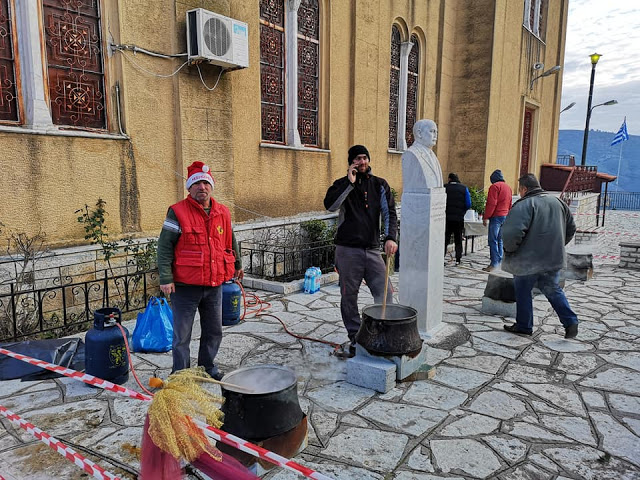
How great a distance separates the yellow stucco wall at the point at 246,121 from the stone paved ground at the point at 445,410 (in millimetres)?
2714

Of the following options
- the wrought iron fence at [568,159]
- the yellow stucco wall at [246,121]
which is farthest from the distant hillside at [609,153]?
the yellow stucco wall at [246,121]

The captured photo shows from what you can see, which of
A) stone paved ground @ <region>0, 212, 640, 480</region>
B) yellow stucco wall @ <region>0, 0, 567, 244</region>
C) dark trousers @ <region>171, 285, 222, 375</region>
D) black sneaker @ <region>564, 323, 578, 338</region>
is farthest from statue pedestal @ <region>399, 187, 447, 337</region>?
yellow stucco wall @ <region>0, 0, 567, 244</region>

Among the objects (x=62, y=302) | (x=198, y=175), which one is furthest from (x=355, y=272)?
(x=62, y=302)

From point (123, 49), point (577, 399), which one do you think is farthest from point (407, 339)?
point (123, 49)

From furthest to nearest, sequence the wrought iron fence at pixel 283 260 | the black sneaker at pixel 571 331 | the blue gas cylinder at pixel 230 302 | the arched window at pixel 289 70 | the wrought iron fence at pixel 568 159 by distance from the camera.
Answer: the wrought iron fence at pixel 568 159
the arched window at pixel 289 70
the wrought iron fence at pixel 283 260
the blue gas cylinder at pixel 230 302
the black sneaker at pixel 571 331

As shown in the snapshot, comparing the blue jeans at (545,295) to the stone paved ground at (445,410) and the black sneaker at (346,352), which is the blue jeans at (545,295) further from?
the black sneaker at (346,352)

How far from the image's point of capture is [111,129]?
6.61 meters

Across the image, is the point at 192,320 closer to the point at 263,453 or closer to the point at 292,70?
the point at 263,453

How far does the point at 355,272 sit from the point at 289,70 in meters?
6.39

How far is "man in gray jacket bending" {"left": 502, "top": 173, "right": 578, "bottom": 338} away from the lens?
529 cm

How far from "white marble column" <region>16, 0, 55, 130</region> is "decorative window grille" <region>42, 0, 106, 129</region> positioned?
0.16m

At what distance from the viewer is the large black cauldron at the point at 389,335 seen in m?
4.02

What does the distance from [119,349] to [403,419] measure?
2.57 meters

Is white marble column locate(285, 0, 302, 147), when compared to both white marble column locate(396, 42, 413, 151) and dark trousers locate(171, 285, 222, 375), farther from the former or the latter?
dark trousers locate(171, 285, 222, 375)
